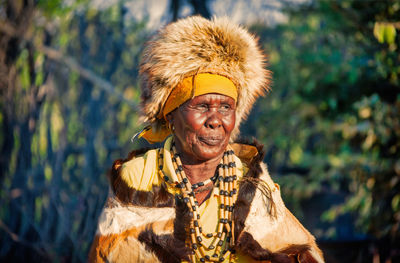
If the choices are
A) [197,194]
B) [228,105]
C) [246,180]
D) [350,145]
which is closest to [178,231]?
[197,194]

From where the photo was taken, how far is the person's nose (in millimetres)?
2159

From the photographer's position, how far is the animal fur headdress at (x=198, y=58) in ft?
7.20

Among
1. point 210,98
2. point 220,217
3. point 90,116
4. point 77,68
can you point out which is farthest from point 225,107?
point 77,68

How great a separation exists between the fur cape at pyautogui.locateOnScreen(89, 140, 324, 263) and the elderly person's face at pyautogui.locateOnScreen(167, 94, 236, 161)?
0.23 meters

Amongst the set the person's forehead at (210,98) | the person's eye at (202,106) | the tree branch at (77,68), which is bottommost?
the person's eye at (202,106)

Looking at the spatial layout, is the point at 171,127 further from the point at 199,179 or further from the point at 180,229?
the point at 180,229

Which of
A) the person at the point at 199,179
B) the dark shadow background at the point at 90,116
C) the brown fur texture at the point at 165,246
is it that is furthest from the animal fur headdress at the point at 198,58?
the dark shadow background at the point at 90,116

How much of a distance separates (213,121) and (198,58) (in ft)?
1.10

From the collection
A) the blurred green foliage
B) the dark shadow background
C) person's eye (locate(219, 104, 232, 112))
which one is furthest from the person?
the blurred green foliage

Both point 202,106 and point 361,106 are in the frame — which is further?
point 361,106

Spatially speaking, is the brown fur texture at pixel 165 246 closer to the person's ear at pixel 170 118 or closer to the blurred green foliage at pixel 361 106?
the person's ear at pixel 170 118

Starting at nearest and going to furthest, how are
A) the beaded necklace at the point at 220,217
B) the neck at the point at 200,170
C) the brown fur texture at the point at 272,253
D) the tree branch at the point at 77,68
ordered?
the brown fur texture at the point at 272,253
the beaded necklace at the point at 220,217
the neck at the point at 200,170
the tree branch at the point at 77,68

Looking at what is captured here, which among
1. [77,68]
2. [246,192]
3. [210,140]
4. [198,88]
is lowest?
[246,192]

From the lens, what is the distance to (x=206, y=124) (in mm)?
2182
